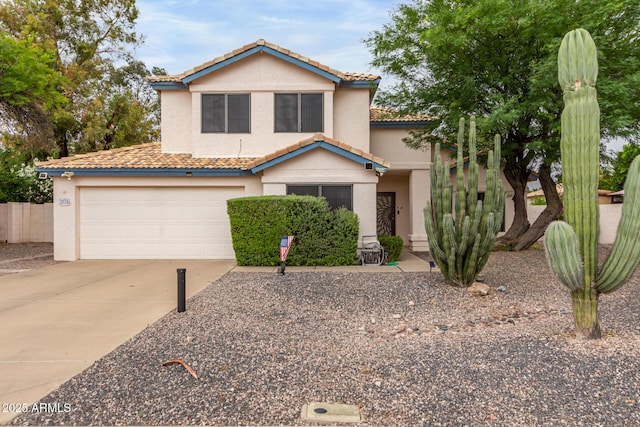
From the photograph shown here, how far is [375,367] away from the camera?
4.52 meters

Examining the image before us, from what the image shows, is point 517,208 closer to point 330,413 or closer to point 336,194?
point 336,194

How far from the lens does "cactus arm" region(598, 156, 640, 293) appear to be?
474 centimetres

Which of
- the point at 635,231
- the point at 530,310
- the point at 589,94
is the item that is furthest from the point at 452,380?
the point at 589,94

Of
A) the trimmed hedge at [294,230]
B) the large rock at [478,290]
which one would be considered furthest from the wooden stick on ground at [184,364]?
the trimmed hedge at [294,230]

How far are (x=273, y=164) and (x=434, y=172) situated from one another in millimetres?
5731

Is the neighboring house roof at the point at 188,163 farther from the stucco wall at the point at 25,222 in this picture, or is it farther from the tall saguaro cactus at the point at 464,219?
the stucco wall at the point at 25,222

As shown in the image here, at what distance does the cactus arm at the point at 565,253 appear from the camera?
4.77 m

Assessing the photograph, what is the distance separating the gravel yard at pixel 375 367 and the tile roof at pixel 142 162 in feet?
22.5

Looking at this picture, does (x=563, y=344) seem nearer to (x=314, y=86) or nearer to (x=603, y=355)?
(x=603, y=355)

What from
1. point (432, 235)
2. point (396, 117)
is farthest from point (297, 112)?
point (432, 235)

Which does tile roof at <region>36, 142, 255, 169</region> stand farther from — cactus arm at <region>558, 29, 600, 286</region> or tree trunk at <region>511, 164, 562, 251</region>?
tree trunk at <region>511, 164, 562, 251</region>

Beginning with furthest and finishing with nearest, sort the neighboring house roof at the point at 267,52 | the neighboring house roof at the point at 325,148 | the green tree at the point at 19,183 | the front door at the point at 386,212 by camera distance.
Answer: the green tree at the point at 19,183 → the front door at the point at 386,212 → the neighboring house roof at the point at 267,52 → the neighboring house roof at the point at 325,148

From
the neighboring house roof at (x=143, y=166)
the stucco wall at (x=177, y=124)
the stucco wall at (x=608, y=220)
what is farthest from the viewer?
the stucco wall at (x=608, y=220)

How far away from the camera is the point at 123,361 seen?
4.77m
